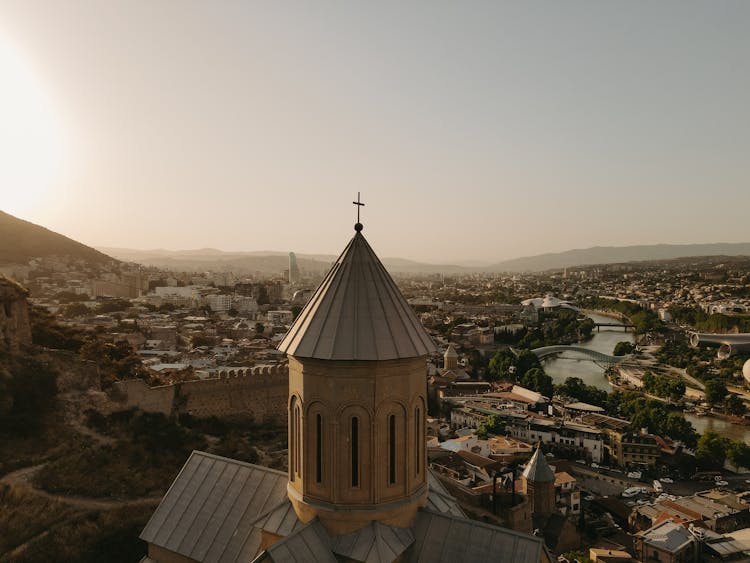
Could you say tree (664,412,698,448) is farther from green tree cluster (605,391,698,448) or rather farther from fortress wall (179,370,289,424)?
fortress wall (179,370,289,424)

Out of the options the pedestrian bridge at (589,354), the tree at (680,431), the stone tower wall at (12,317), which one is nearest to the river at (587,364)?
the pedestrian bridge at (589,354)

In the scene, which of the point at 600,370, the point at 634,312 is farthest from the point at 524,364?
the point at 634,312

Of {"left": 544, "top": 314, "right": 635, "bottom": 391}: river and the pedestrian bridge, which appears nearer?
{"left": 544, "top": 314, "right": 635, "bottom": 391}: river

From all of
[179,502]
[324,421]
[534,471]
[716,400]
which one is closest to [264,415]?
[534,471]

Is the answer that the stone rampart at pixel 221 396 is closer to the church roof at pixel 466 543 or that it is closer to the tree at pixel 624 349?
the church roof at pixel 466 543

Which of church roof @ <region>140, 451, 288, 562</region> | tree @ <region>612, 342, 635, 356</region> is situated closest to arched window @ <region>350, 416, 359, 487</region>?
church roof @ <region>140, 451, 288, 562</region>

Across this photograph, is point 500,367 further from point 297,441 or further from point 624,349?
point 297,441
